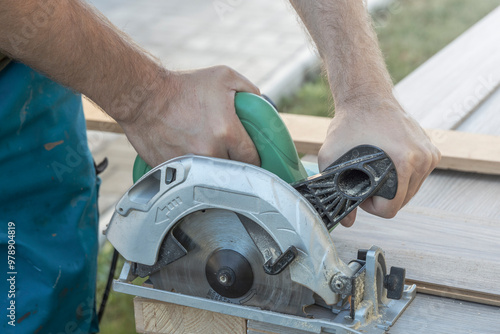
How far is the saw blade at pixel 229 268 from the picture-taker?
4.37 feet

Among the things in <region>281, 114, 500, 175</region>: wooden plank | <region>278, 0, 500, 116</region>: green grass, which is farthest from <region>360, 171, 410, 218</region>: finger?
<region>278, 0, 500, 116</region>: green grass

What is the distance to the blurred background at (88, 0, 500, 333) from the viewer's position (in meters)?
4.79

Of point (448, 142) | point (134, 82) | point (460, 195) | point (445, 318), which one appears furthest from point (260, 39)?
point (445, 318)

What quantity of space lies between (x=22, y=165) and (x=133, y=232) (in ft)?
1.71

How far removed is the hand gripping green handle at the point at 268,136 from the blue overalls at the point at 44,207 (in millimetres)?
633

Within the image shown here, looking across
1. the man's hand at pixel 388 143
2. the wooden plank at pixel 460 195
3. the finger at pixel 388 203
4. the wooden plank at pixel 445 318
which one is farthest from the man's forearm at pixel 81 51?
the wooden plank at pixel 460 195

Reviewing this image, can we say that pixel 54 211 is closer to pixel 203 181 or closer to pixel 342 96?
pixel 203 181

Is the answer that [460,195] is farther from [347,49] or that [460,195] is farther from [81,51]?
[81,51]

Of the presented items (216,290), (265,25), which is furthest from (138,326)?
(265,25)

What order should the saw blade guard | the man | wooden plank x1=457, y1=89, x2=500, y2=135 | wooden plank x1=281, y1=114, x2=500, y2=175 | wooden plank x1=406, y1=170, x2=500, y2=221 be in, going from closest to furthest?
1. the saw blade guard
2. the man
3. wooden plank x1=406, y1=170, x2=500, y2=221
4. wooden plank x1=281, y1=114, x2=500, y2=175
5. wooden plank x1=457, y1=89, x2=500, y2=135

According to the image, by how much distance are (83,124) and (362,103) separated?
89 centimetres

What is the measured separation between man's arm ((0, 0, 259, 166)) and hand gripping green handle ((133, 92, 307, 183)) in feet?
0.07

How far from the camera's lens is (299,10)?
1910 mm

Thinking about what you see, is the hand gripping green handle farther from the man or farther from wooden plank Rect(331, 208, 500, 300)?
wooden plank Rect(331, 208, 500, 300)
